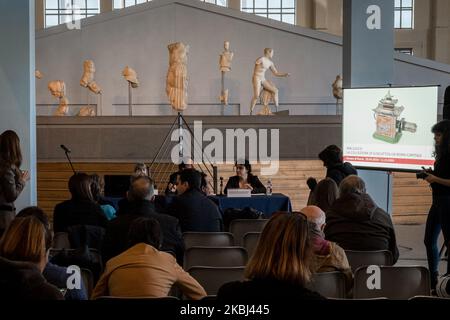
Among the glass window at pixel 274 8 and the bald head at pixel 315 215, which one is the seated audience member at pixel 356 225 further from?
the glass window at pixel 274 8

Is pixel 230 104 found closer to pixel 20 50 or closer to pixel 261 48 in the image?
pixel 261 48

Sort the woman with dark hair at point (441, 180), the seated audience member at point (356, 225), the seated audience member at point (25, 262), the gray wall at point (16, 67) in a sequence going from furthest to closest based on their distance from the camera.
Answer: the gray wall at point (16, 67) → the woman with dark hair at point (441, 180) → the seated audience member at point (356, 225) → the seated audience member at point (25, 262)

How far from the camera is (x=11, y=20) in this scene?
22.8ft

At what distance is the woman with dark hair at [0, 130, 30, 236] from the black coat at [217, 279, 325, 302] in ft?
10.0

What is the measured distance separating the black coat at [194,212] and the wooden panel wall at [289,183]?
224 inches

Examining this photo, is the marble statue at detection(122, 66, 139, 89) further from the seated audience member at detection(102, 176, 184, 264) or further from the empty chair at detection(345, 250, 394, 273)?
the empty chair at detection(345, 250, 394, 273)

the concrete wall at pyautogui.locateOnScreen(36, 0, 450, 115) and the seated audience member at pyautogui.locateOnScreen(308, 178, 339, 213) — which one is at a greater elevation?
the concrete wall at pyautogui.locateOnScreen(36, 0, 450, 115)

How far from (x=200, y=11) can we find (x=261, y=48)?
1.59 metres

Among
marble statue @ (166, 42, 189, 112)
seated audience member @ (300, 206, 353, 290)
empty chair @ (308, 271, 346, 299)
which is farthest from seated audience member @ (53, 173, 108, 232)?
marble statue @ (166, 42, 189, 112)

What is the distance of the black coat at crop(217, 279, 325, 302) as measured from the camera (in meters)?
2.18

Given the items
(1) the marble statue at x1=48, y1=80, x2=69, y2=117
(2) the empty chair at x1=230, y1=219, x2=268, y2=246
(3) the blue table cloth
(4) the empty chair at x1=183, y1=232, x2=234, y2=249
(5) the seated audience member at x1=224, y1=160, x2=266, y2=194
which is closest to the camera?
(4) the empty chair at x1=183, y1=232, x2=234, y2=249

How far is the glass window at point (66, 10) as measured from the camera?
18.9m

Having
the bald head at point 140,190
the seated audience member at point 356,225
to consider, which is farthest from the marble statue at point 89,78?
the seated audience member at point 356,225
